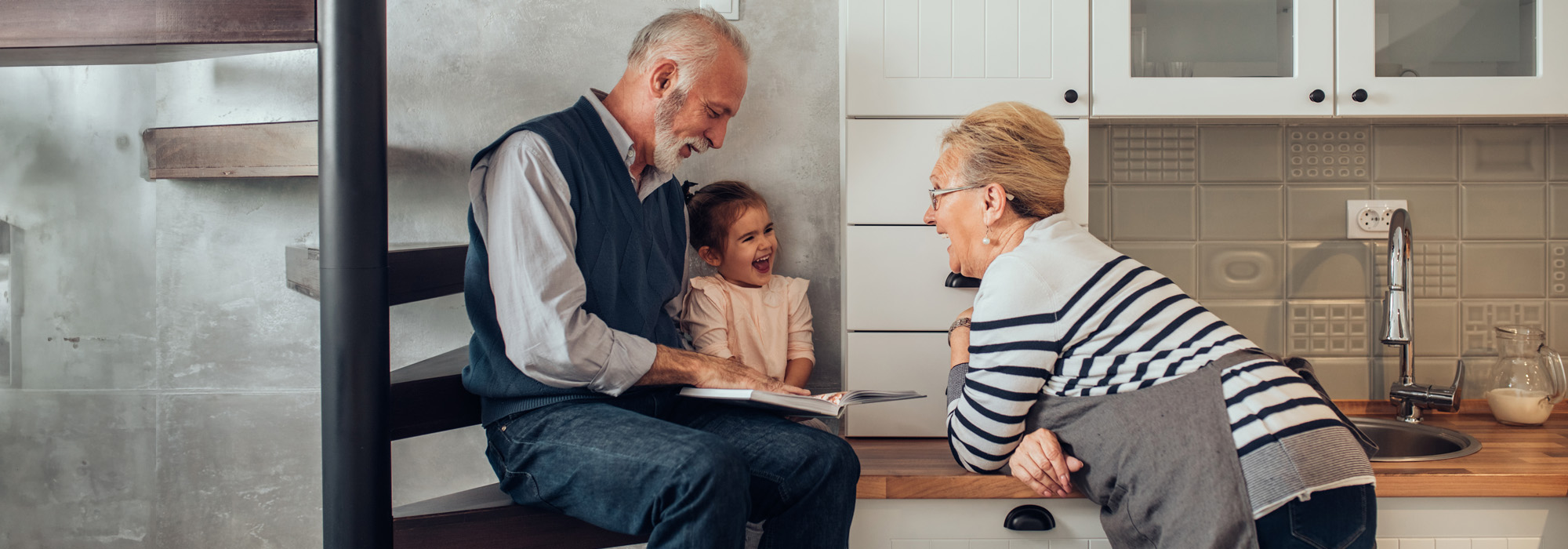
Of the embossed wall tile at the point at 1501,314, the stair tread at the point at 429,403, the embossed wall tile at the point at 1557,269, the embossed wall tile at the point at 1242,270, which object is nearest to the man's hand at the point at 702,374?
the stair tread at the point at 429,403

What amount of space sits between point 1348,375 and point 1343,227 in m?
0.35

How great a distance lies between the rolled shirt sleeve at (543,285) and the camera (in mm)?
1290

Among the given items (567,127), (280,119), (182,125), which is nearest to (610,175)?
(567,127)

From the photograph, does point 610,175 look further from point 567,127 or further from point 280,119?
point 280,119

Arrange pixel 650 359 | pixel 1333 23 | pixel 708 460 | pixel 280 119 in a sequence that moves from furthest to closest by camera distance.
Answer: pixel 280 119
pixel 1333 23
pixel 650 359
pixel 708 460

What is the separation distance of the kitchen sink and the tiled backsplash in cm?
14

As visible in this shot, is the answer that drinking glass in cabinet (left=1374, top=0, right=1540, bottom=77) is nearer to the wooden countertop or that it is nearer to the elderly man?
the wooden countertop

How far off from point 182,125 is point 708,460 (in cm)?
163

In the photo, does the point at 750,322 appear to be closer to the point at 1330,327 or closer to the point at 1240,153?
the point at 1240,153

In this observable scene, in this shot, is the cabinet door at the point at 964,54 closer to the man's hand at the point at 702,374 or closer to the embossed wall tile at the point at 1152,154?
the embossed wall tile at the point at 1152,154

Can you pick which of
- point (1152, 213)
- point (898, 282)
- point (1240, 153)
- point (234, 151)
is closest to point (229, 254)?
point (234, 151)

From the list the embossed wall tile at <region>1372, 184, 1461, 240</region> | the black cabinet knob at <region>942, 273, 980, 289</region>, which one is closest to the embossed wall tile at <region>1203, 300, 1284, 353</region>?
the embossed wall tile at <region>1372, 184, 1461, 240</region>

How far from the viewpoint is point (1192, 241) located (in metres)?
2.02

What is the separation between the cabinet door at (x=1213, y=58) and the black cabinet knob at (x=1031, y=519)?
80 cm
